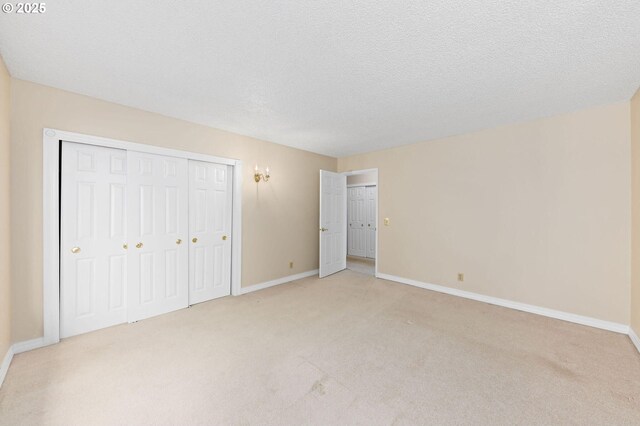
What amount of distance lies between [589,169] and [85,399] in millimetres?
5263

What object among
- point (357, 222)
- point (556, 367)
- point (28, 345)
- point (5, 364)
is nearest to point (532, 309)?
point (556, 367)

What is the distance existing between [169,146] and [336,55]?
2.47m

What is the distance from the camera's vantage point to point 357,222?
731 cm

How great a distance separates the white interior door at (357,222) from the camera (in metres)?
7.16

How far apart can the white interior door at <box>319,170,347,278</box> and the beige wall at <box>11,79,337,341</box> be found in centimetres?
27

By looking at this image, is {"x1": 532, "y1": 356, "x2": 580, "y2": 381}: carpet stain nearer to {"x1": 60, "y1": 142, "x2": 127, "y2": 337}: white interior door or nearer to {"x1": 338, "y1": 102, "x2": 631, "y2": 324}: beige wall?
{"x1": 338, "y1": 102, "x2": 631, "y2": 324}: beige wall

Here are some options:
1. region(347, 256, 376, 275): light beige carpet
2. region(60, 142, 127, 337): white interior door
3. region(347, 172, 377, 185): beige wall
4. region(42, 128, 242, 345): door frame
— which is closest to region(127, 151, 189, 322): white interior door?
region(60, 142, 127, 337): white interior door

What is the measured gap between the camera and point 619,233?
2.80 metres

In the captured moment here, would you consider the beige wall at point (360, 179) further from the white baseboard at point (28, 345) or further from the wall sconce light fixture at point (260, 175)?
the white baseboard at point (28, 345)

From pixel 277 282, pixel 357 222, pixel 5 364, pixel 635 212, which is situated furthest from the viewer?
pixel 357 222

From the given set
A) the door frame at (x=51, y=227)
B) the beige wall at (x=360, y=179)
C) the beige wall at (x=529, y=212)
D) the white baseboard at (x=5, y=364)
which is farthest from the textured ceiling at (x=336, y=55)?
the beige wall at (x=360, y=179)

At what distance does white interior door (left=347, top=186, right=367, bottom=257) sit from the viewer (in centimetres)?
716

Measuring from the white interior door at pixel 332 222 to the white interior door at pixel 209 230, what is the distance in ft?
5.90

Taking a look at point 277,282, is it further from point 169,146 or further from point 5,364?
point 5,364
